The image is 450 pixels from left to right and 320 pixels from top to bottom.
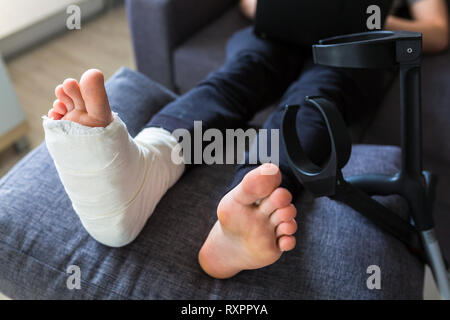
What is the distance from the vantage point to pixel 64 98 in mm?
408

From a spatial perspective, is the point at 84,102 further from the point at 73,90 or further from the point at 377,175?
the point at 377,175

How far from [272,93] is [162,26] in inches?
14.1

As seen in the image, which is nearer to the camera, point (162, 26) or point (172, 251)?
point (172, 251)

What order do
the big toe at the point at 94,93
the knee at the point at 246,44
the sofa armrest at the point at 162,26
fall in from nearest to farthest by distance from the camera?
Result: the big toe at the point at 94,93, the knee at the point at 246,44, the sofa armrest at the point at 162,26

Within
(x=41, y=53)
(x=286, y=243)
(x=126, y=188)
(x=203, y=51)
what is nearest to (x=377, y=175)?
(x=286, y=243)

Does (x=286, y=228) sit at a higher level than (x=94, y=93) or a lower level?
lower

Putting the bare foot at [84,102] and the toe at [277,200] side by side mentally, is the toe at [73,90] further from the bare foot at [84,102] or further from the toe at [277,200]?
the toe at [277,200]

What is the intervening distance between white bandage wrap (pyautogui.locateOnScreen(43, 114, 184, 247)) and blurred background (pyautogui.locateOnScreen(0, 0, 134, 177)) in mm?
69

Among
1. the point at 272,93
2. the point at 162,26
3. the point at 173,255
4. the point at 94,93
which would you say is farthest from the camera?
the point at 162,26

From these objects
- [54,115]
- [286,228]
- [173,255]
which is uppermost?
[54,115]

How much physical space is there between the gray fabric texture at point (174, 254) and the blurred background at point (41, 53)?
0.09m

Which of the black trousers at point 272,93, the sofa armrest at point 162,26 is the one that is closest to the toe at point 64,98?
the black trousers at point 272,93

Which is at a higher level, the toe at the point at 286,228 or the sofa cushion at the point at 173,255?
the toe at the point at 286,228

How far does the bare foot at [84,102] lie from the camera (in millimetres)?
389
